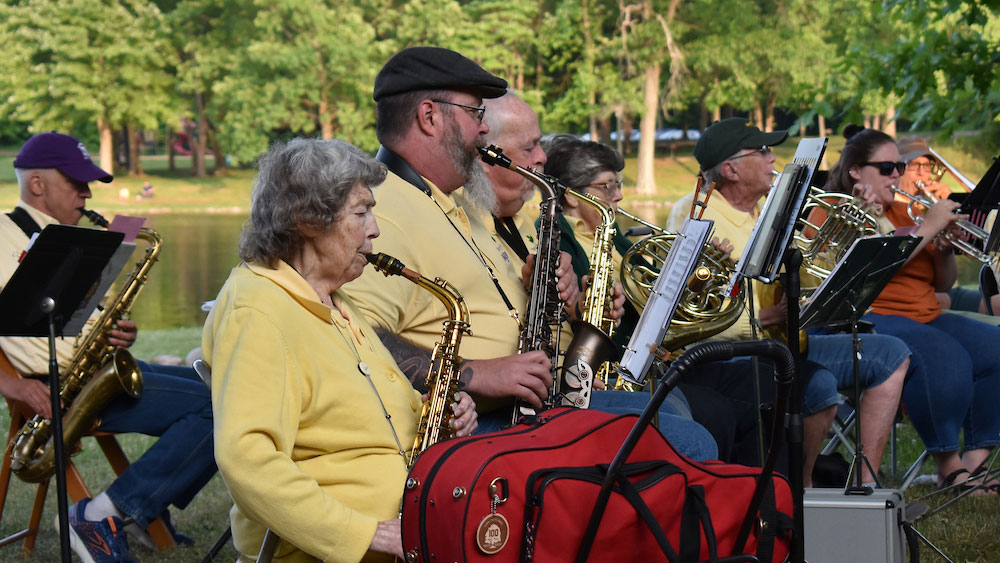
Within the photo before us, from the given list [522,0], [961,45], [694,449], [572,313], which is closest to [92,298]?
[572,313]

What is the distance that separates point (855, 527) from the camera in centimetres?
354

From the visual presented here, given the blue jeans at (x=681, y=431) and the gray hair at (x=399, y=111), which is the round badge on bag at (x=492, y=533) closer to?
the blue jeans at (x=681, y=431)

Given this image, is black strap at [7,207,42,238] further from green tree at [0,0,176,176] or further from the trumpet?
green tree at [0,0,176,176]

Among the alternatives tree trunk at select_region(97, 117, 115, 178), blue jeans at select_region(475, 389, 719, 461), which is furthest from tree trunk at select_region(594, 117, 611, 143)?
blue jeans at select_region(475, 389, 719, 461)

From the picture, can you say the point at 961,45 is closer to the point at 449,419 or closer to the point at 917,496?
the point at 917,496

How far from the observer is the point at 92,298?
12.0 feet

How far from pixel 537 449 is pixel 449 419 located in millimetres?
615

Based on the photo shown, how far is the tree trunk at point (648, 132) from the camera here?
3300 cm

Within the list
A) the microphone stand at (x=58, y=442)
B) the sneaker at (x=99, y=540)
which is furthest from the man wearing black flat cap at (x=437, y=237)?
the sneaker at (x=99, y=540)

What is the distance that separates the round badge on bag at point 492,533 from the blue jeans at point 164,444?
2.24 metres

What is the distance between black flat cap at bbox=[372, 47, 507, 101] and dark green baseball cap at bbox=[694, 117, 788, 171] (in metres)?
1.80

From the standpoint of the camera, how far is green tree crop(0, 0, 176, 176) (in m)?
30.6

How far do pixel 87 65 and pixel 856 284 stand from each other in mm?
32273

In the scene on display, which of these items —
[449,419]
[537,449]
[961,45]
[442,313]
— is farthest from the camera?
[961,45]
